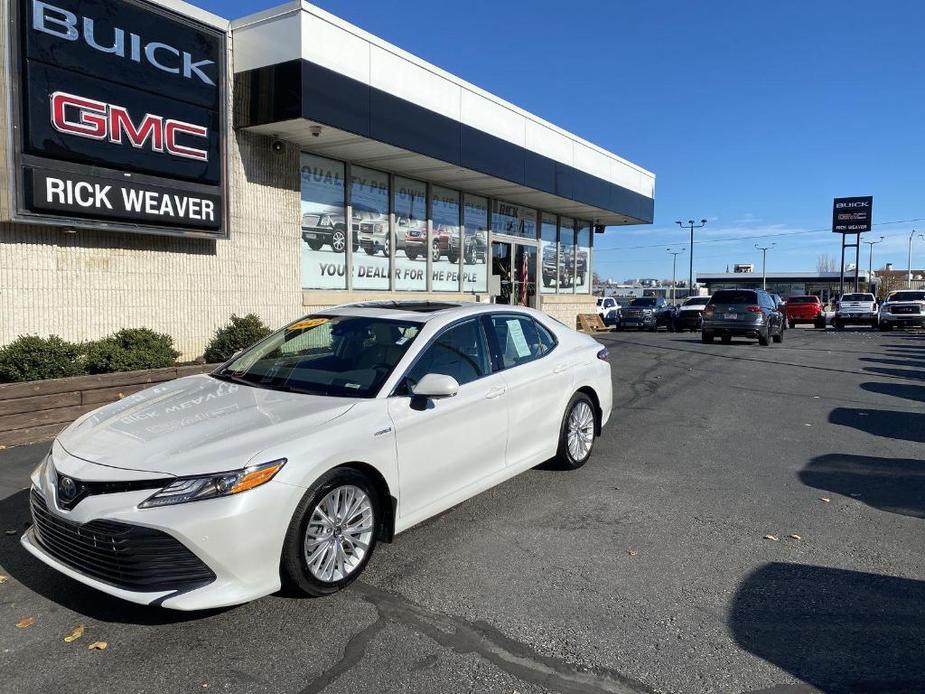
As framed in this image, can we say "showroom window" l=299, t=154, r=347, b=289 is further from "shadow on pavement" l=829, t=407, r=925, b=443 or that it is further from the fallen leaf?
the fallen leaf

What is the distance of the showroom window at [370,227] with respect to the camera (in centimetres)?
1347

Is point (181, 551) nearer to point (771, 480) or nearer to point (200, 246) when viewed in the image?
point (771, 480)

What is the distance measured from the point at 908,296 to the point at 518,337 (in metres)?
32.8

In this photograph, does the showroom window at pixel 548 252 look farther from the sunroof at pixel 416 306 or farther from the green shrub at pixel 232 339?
the sunroof at pixel 416 306

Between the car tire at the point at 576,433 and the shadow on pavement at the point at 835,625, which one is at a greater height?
the car tire at the point at 576,433

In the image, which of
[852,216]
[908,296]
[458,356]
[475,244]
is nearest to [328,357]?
[458,356]

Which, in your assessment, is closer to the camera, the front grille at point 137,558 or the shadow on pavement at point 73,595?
the front grille at point 137,558

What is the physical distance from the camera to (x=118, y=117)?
8.76 metres

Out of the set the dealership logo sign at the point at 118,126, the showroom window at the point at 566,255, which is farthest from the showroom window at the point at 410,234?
the showroom window at the point at 566,255

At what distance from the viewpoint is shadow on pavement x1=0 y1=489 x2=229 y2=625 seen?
11.7 feet

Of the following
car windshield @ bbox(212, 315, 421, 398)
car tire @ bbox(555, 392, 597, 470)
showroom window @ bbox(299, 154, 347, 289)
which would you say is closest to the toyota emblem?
car windshield @ bbox(212, 315, 421, 398)

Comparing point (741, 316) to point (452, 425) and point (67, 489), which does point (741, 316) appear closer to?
point (452, 425)

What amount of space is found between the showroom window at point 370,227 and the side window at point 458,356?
857cm

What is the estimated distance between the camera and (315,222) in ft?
41.3
